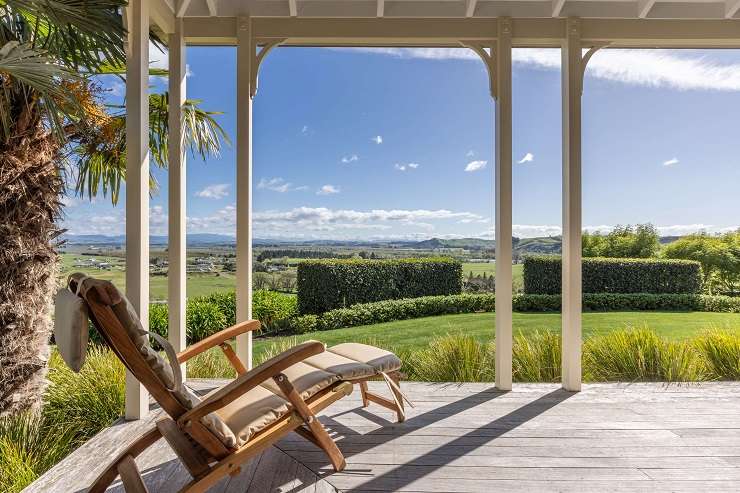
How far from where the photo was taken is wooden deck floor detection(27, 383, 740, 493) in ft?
6.96

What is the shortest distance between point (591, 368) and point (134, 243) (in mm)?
4003

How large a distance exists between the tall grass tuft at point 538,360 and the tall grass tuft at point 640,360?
Answer: 14.8 inches

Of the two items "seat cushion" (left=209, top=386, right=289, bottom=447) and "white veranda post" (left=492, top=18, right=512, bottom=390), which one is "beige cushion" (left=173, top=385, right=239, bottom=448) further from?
"white veranda post" (left=492, top=18, right=512, bottom=390)

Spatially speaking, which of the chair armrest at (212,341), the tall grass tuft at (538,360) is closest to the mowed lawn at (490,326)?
the tall grass tuft at (538,360)

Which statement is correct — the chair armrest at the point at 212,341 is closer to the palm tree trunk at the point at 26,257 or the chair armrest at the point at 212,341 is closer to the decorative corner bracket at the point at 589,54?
the palm tree trunk at the point at 26,257

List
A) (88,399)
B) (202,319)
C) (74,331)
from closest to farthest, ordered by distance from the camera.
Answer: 1. (74,331)
2. (88,399)
3. (202,319)

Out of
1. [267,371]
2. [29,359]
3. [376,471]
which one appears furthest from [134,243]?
[376,471]

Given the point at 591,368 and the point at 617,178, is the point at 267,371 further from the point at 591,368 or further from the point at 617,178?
the point at 617,178

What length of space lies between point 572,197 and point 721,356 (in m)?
2.25

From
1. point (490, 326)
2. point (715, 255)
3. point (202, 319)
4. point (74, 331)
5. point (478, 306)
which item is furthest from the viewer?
point (478, 306)

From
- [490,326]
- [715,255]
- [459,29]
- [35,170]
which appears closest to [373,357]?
[35,170]

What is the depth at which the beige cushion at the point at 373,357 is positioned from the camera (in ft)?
8.25

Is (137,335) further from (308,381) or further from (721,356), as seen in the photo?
(721,356)

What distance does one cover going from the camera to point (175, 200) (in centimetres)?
344
